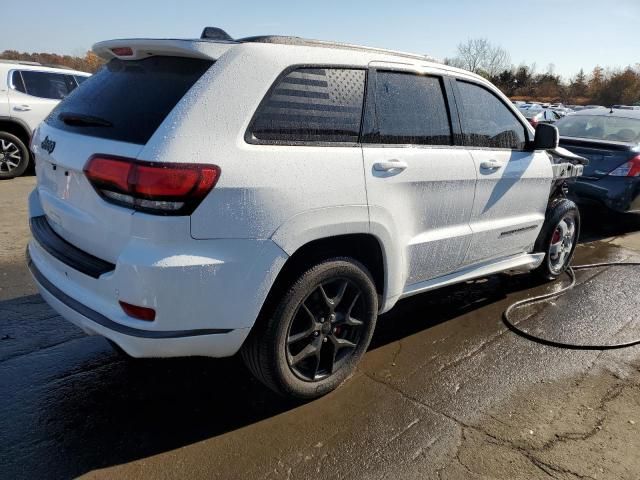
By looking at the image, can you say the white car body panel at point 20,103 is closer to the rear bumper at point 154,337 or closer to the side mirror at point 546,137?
the rear bumper at point 154,337

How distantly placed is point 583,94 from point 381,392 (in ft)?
242

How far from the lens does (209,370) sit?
125 inches

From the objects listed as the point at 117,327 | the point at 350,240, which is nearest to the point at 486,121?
the point at 350,240

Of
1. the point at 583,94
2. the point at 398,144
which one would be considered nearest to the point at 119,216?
the point at 398,144

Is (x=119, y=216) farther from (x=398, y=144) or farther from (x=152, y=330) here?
(x=398, y=144)

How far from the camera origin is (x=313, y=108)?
8.73 feet

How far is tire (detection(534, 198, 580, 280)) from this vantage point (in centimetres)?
467

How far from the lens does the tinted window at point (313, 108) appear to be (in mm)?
2484

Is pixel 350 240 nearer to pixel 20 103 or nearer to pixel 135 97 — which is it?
pixel 135 97

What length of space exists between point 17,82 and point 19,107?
0.59 metres

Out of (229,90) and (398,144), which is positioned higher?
(229,90)

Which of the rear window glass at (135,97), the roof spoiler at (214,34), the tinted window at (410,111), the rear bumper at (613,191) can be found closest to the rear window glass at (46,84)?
the rear window glass at (135,97)

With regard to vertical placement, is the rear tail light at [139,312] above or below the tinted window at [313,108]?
below

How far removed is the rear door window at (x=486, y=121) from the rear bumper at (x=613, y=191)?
315cm
